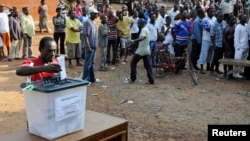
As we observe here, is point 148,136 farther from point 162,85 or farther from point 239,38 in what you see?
point 239,38

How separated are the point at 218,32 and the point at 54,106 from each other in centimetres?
768

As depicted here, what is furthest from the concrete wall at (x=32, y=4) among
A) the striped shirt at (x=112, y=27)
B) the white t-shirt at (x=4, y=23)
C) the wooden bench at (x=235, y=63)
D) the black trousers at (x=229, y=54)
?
the wooden bench at (x=235, y=63)

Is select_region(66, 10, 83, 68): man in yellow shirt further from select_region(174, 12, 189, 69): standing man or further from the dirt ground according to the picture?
select_region(174, 12, 189, 69): standing man

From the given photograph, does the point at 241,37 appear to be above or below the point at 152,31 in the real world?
below

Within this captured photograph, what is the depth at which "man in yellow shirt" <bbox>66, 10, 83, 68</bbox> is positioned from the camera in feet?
33.9

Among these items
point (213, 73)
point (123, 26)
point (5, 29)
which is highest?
point (123, 26)

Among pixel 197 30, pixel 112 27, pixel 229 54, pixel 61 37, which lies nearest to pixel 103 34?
pixel 112 27

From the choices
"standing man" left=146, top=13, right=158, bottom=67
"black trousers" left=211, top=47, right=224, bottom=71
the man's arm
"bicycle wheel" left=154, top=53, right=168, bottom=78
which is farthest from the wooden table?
"standing man" left=146, top=13, right=158, bottom=67

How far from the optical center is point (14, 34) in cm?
1127

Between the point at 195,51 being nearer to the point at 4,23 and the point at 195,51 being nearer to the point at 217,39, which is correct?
the point at 217,39

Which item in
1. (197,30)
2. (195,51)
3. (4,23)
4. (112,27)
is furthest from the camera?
(4,23)

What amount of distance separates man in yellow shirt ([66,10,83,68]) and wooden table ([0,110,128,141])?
7.15 meters

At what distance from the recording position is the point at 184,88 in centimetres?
888

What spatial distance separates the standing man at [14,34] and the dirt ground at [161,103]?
1220 mm
